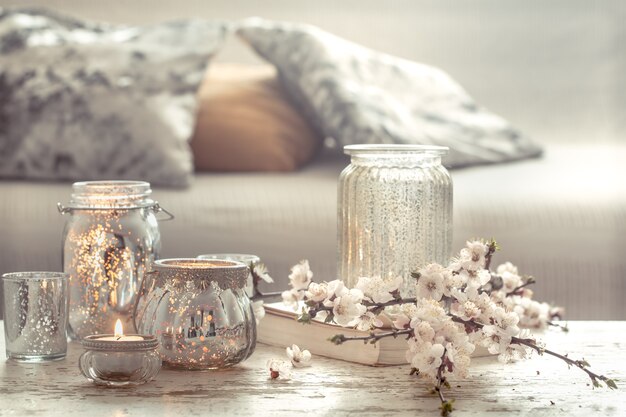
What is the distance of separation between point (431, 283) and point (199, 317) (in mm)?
212

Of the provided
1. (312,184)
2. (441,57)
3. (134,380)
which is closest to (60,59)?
(312,184)

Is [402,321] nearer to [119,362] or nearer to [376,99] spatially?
[119,362]

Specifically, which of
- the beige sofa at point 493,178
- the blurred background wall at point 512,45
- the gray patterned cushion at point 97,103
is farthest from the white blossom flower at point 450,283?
the blurred background wall at point 512,45

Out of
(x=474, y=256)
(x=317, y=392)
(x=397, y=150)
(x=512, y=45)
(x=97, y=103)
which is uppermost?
(x=512, y=45)

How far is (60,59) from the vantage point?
2355 millimetres

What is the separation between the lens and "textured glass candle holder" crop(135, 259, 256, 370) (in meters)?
0.95

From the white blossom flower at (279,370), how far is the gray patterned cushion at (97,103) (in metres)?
1.30

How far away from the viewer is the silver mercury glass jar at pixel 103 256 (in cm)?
111

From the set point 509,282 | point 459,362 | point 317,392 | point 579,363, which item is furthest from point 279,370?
point 509,282

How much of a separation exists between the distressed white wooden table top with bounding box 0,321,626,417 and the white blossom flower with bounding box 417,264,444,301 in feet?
0.25

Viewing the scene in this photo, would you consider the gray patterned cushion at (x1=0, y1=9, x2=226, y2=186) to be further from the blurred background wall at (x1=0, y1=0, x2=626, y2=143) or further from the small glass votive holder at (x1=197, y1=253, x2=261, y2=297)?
the small glass votive holder at (x1=197, y1=253, x2=261, y2=297)

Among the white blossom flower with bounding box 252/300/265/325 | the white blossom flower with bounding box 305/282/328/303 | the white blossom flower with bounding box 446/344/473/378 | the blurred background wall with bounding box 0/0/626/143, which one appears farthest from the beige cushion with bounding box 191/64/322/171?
the white blossom flower with bounding box 446/344/473/378

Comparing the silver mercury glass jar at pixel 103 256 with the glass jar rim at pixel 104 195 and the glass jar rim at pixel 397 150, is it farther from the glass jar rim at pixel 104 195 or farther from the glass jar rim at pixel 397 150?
the glass jar rim at pixel 397 150

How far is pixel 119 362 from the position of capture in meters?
0.90
